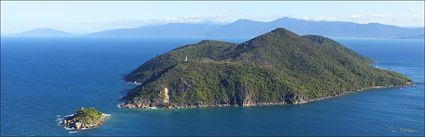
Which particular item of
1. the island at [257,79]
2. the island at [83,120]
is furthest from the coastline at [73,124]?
the island at [257,79]

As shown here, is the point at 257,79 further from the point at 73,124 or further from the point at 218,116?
the point at 73,124

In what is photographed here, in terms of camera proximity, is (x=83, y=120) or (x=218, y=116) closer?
(x=83, y=120)

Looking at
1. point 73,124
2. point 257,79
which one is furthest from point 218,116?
point 73,124

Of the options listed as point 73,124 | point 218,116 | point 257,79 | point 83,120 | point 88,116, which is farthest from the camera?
point 257,79

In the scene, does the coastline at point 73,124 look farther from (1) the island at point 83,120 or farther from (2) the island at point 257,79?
(2) the island at point 257,79

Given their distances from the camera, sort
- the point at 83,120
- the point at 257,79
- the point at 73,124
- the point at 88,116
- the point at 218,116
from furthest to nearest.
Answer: the point at 257,79
the point at 218,116
the point at 88,116
the point at 83,120
the point at 73,124

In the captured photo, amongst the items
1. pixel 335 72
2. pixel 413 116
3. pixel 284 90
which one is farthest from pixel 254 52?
pixel 413 116

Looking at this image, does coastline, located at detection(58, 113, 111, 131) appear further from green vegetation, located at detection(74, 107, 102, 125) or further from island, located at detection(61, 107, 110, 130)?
green vegetation, located at detection(74, 107, 102, 125)
